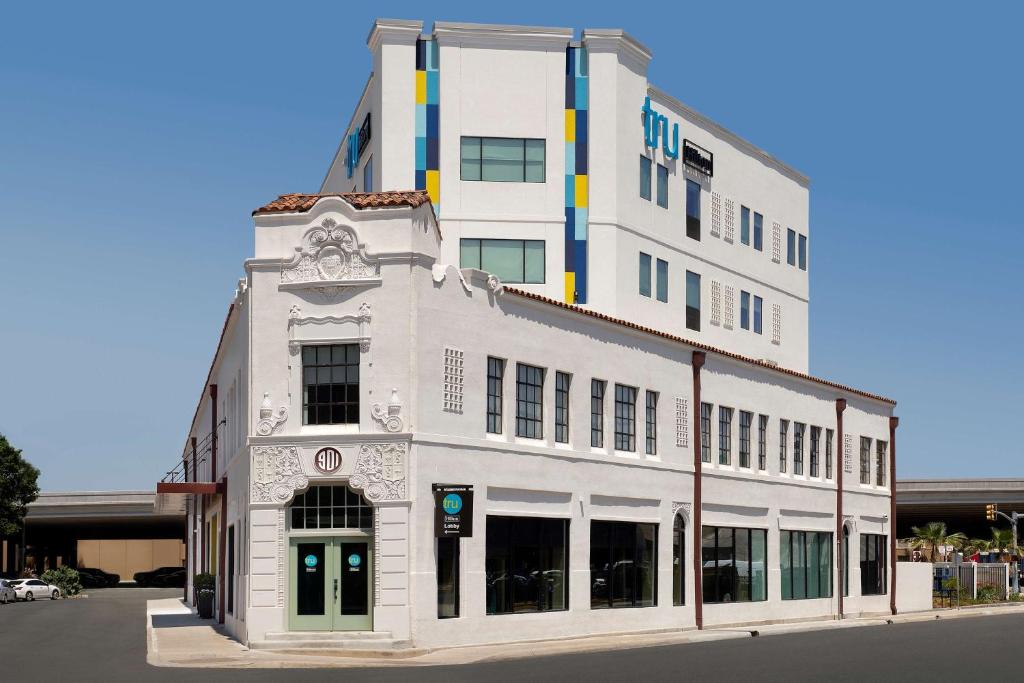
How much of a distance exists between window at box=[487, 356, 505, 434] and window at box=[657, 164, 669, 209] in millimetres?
17667

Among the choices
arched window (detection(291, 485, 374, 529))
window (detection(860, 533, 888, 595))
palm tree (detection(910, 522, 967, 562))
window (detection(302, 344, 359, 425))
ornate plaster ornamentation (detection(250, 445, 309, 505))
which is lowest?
palm tree (detection(910, 522, 967, 562))

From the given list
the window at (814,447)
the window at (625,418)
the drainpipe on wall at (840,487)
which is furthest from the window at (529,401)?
the drainpipe on wall at (840,487)

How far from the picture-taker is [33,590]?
256 feet

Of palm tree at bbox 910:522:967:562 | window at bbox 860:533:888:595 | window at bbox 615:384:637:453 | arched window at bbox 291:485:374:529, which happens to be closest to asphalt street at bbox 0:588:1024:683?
arched window at bbox 291:485:374:529

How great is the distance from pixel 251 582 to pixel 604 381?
1181cm

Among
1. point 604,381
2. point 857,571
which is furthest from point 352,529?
point 857,571

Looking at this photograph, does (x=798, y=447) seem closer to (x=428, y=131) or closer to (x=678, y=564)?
(x=678, y=564)

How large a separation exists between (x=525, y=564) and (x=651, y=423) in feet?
25.2

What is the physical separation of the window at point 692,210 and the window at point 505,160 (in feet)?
23.8

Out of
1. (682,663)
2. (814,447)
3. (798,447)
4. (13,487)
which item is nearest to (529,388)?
(682,663)

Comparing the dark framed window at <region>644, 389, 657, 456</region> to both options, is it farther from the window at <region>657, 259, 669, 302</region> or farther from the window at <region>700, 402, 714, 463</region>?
the window at <region>657, 259, 669, 302</region>

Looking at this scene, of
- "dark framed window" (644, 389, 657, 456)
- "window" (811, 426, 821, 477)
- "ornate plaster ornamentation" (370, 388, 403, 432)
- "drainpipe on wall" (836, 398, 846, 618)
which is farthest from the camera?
"drainpipe on wall" (836, 398, 846, 618)

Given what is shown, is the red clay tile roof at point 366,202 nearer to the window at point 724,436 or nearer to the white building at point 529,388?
the white building at point 529,388

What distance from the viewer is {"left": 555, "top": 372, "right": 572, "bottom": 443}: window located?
3656 centimetres
